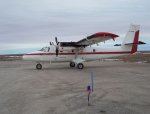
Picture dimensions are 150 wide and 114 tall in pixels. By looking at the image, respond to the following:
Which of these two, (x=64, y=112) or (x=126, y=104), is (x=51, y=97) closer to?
(x=64, y=112)

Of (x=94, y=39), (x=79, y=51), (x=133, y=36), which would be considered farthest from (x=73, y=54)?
(x=133, y=36)

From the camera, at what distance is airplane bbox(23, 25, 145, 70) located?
23.8m

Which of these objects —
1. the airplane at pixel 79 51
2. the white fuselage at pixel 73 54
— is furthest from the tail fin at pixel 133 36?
the white fuselage at pixel 73 54

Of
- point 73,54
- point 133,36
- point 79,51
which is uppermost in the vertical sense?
point 133,36

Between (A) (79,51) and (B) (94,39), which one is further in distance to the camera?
(A) (79,51)

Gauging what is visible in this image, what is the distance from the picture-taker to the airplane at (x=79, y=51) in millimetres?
23797

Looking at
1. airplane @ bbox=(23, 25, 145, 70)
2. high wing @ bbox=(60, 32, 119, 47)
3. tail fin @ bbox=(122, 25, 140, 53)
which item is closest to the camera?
high wing @ bbox=(60, 32, 119, 47)

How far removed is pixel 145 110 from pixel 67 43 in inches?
716

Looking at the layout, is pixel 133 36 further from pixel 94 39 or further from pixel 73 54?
pixel 73 54

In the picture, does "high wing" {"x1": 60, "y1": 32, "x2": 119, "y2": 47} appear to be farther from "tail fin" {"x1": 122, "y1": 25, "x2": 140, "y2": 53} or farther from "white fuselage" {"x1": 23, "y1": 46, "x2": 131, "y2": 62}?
"tail fin" {"x1": 122, "y1": 25, "x2": 140, "y2": 53}

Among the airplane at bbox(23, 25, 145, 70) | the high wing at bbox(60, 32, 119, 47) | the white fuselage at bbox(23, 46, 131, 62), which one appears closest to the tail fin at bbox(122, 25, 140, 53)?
the airplane at bbox(23, 25, 145, 70)

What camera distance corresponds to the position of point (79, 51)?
25.0 m

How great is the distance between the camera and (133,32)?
87.8ft

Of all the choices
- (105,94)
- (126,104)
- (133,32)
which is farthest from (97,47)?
(126,104)
